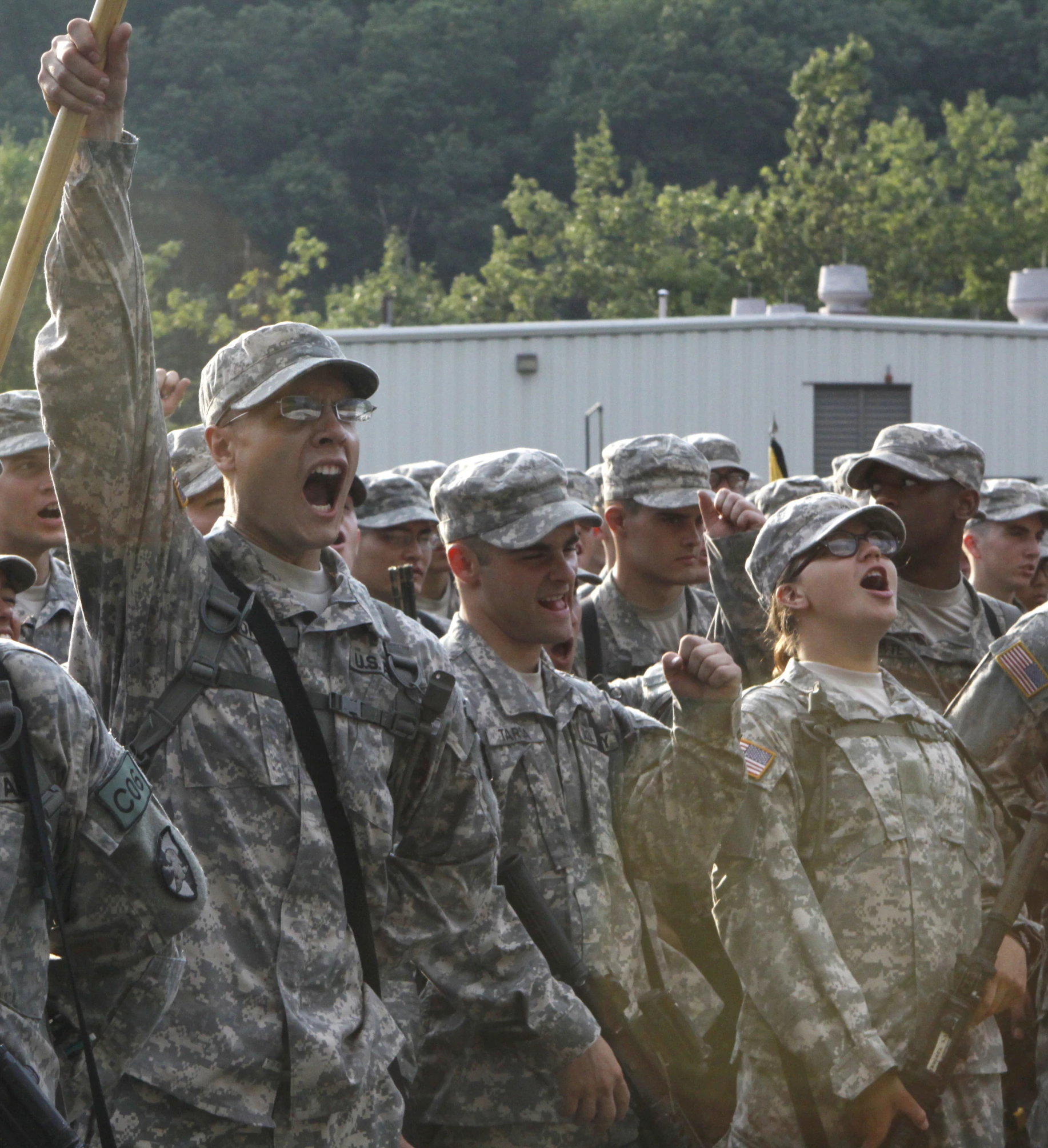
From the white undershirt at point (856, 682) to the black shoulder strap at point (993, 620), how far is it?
Result: 4.61ft

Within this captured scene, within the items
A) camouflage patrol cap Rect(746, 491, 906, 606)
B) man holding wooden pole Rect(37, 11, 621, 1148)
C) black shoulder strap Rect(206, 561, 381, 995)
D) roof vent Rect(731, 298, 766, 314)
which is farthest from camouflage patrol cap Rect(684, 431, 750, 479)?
roof vent Rect(731, 298, 766, 314)

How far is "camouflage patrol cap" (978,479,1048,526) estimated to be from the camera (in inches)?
330

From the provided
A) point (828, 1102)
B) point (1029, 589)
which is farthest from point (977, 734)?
point (1029, 589)

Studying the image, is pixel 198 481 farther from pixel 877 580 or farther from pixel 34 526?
pixel 877 580

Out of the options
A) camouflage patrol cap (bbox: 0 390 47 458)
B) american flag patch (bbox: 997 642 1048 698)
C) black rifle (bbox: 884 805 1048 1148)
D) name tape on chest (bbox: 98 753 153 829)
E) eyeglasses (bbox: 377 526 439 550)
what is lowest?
black rifle (bbox: 884 805 1048 1148)

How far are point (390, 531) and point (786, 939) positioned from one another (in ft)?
11.7

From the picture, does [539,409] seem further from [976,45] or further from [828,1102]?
[976,45]

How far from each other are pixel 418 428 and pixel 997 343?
325 inches

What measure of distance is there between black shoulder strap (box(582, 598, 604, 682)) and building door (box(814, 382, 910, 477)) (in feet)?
58.9

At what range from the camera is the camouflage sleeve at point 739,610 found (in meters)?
5.55

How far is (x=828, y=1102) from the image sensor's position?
451 cm

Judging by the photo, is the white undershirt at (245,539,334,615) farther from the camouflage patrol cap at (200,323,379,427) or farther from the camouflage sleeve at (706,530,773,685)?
the camouflage sleeve at (706,530,773,685)

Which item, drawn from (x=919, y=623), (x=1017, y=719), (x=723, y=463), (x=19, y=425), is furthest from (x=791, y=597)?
(x=723, y=463)

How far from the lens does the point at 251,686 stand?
3475 millimetres
